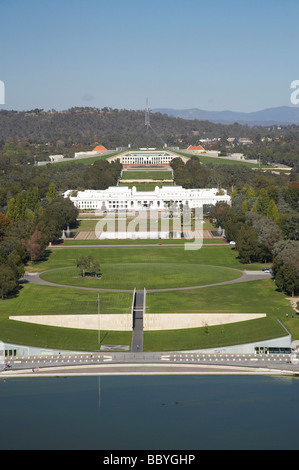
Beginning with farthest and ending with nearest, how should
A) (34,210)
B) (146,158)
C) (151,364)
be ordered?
(146,158)
(34,210)
(151,364)

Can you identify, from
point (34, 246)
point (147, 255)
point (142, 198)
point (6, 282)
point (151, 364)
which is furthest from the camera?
point (142, 198)

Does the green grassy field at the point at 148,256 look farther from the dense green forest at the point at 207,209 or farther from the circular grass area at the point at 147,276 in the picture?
the circular grass area at the point at 147,276

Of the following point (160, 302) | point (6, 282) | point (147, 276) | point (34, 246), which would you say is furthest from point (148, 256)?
point (6, 282)

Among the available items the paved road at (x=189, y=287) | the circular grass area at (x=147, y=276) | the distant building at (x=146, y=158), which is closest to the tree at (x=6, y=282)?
the paved road at (x=189, y=287)

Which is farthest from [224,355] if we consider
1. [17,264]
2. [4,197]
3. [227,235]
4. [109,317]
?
[4,197]

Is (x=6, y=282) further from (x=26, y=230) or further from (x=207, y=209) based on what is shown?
(x=207, y=209)

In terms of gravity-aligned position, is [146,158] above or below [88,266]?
above
